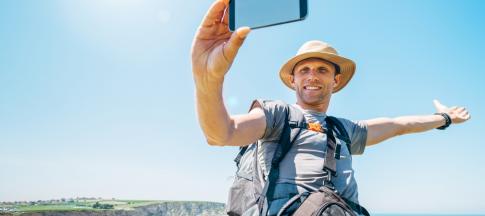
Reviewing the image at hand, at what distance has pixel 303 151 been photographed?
3193mm

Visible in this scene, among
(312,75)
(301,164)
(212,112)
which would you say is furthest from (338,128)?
(212,112)

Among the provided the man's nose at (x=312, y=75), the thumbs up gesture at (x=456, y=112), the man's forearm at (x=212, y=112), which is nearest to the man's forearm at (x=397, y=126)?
the thumbs up gesture at (x=456, y=112)

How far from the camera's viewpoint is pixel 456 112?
5.68m

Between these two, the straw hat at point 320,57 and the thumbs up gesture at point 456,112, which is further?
the thumbs up gesture at point 456,112

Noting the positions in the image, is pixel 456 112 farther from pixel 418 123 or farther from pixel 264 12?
pixel 264 12

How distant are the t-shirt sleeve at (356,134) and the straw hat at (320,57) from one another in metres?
0.74

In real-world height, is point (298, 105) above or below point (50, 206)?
above

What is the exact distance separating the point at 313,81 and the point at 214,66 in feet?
6.43

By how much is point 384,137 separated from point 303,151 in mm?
2007

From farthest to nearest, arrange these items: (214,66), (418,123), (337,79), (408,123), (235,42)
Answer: (418,123) < (408,123) < (337,79) < (214,66) < (235,42)

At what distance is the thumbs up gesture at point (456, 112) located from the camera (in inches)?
220

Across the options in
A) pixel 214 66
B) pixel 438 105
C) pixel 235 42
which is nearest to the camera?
pixel 235 42

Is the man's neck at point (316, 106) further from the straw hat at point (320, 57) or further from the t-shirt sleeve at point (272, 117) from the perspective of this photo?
the t-shirt sleeve at point (272, 117)

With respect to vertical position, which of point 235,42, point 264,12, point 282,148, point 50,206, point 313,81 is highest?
point 264,12
